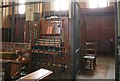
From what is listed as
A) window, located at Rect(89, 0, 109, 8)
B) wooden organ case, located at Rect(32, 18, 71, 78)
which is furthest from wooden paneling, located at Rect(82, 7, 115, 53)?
wooden organ case, located at Rect(32, 18, 71, 78)

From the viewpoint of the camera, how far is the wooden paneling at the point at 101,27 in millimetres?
10695

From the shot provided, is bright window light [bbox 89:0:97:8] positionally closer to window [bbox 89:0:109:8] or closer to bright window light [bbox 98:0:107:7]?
window [bbox 89:0:109:8]

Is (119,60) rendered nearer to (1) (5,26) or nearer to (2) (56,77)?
(2) (56,77)

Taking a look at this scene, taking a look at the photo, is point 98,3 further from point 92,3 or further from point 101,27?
point 101,27

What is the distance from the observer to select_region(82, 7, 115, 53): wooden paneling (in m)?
10.7

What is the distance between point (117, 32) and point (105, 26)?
7.80m

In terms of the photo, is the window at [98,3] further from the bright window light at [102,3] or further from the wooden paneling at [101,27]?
the wooden paneling at [101,27]

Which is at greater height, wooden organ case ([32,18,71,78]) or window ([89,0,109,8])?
window ([89,0,109,8])

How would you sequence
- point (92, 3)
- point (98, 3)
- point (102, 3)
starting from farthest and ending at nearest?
1. point (92, 3)
2. point (102, 3)
3. point (98, 3)

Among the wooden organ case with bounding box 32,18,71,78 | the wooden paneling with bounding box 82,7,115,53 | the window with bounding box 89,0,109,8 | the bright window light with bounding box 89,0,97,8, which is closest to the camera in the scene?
the wooden organ case with bounding box 32,18,71,78

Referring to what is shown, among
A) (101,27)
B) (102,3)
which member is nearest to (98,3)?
(102,3)

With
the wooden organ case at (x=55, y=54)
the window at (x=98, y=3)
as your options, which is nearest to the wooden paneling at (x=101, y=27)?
the window at (x=98, y=3)

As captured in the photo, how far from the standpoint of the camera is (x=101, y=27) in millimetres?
11086

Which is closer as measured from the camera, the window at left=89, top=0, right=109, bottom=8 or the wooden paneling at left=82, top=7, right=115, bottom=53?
the wooden paneling at left=82, top=7, right=115, bottom=53
